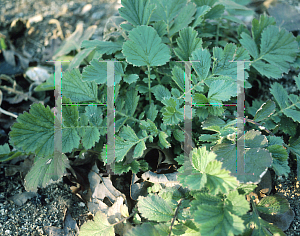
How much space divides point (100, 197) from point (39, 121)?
1.63 ft

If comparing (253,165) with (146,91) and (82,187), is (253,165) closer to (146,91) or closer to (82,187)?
(146,91)

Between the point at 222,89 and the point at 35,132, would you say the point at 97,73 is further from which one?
the point at 222,89

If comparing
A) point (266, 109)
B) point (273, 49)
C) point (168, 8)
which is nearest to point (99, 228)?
point (266, 109)

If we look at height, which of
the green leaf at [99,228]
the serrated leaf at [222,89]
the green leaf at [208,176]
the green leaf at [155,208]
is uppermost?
the serrated leaf at [222,89]

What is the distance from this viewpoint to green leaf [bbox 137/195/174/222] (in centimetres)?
114

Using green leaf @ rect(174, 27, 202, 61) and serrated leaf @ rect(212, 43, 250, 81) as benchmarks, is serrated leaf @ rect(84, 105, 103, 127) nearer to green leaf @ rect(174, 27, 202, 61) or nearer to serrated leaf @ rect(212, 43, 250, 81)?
green leaf @ rect(174, 27, 202, 61)

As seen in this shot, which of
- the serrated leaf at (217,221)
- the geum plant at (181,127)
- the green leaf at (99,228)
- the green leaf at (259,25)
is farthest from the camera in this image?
the green leaf at (259,25)

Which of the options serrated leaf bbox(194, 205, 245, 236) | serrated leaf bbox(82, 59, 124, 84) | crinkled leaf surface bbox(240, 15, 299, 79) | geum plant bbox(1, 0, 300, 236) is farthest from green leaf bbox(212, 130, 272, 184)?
serrated leaf bbox(82, 59, 124, 84)

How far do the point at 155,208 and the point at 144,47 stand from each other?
2.50ft

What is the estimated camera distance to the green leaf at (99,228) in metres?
1.20

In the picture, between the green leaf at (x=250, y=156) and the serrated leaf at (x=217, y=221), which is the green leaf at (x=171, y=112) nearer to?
the green leaf at (x=250, y=156)

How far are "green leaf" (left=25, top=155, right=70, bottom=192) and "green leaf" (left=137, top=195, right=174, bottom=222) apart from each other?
16.0 inches

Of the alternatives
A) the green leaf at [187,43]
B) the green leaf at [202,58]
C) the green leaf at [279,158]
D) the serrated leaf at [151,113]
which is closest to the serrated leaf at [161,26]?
the green leaf at [187,43]

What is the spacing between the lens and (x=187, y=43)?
4.72ft
